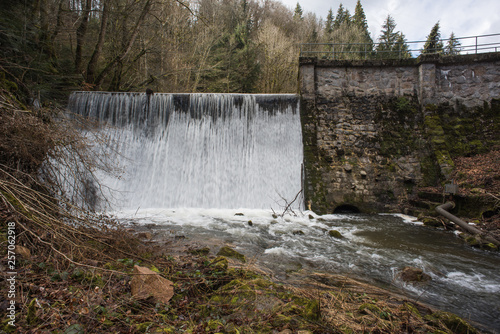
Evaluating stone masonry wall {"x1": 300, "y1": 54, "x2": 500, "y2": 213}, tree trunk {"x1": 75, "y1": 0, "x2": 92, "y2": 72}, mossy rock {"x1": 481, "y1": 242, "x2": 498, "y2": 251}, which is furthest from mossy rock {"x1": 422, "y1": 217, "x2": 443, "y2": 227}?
tree trunk {"x1": 75, "y1": 0, "x2": 92, "y2": 72}

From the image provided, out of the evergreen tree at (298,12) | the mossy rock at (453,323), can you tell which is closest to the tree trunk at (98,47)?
the mossy rock at (453,323)

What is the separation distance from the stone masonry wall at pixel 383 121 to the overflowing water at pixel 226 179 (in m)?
0.72

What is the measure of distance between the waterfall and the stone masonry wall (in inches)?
34.1

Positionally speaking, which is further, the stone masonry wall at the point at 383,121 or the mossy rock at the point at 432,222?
the stone masonry wall at the point at 383,121

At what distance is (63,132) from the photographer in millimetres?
3527

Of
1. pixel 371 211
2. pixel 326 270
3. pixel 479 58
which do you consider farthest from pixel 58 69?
pixel 479 58

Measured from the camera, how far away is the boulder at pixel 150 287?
220 cm

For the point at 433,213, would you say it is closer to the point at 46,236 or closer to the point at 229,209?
the point at 229,209

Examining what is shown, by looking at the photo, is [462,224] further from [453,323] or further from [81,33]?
[81,33]

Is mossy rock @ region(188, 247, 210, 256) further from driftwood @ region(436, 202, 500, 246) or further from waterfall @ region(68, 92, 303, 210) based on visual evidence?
driftwood @ region(436, 202, 500, 246)

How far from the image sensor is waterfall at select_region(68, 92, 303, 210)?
8.66 m

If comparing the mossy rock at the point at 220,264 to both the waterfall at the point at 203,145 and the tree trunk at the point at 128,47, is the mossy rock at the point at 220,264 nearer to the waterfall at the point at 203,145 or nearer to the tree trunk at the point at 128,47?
the waterfall at the point at 203,145

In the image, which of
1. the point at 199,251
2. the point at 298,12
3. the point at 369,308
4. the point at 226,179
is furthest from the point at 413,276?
the point at 298,12

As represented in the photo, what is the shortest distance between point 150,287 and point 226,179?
21.9 ft
